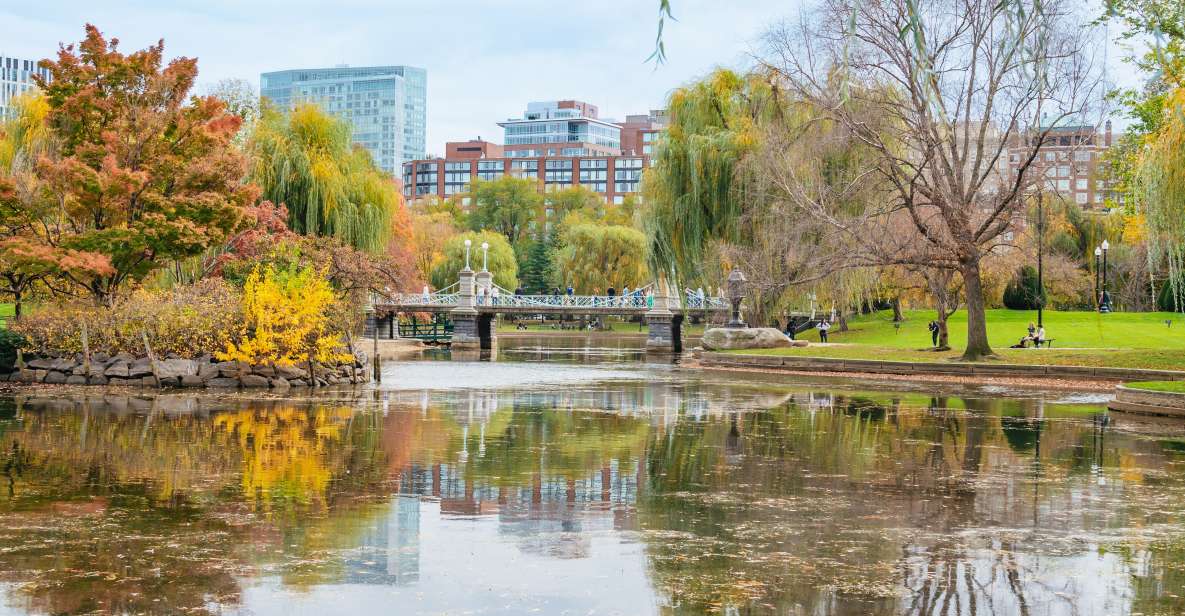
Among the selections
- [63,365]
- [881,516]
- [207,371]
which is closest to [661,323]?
[207,371]

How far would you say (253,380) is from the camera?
92.4 ft

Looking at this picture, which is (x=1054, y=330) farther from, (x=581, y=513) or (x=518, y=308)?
(x=581, y=513)

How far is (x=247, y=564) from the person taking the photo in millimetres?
9055

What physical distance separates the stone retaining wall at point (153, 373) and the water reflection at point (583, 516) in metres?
6.33

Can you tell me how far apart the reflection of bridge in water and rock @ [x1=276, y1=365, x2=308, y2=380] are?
1303 inches

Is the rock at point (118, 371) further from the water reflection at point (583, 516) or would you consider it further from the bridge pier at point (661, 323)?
the bridge pier at point (661, 323)

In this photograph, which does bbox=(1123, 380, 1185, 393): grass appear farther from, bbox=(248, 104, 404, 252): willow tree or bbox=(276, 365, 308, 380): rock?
bbox=(248, 104, 404, 252): willow tree

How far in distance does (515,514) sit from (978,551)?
4379mm

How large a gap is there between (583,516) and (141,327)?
20183 millimetres

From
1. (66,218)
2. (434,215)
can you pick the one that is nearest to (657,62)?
(66,218)

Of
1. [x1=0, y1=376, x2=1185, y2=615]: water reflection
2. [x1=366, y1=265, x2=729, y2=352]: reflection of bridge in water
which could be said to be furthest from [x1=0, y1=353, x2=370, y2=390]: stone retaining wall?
[x1=366, y1=265, x2=729, y2=352]: reflection of bridge in water

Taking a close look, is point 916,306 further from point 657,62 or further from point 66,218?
point 657,62

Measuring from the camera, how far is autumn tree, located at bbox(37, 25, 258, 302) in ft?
95.7

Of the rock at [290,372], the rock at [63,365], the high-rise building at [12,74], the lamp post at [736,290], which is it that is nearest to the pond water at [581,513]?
the rock at [63,365]
